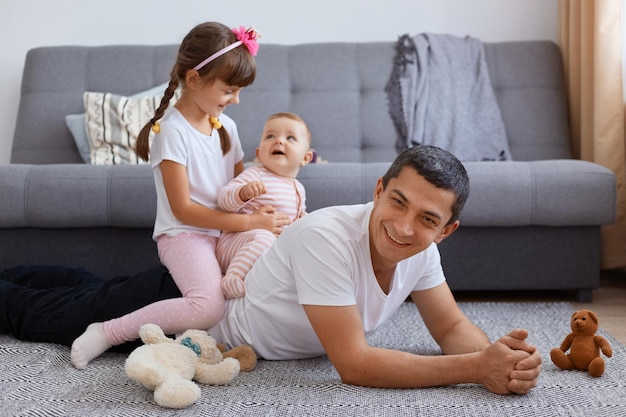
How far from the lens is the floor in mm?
2441

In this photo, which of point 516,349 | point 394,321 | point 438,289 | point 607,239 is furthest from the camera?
point 607,239

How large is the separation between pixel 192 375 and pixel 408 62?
2.14 m

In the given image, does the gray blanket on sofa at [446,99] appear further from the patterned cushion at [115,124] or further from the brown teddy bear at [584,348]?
the brown teddy bear at [584,348]

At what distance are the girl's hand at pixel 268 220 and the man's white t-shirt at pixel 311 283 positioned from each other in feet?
0.78

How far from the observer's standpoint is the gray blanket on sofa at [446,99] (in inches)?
129

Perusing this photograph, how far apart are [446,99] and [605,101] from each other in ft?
2.12

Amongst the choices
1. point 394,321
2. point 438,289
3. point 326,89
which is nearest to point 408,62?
point 326,89

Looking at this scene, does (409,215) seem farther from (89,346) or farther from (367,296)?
(89,346)

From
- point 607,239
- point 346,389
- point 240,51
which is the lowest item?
point 607,239

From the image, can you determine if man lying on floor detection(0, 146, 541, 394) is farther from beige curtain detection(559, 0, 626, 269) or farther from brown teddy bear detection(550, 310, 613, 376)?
beige curtain detection(559, 0, 626, 269)

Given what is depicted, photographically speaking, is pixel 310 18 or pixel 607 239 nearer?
pixel 607 239

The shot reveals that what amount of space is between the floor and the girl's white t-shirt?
108cm

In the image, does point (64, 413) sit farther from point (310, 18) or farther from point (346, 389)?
point (310, 18)

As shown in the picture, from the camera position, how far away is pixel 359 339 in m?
1.55
